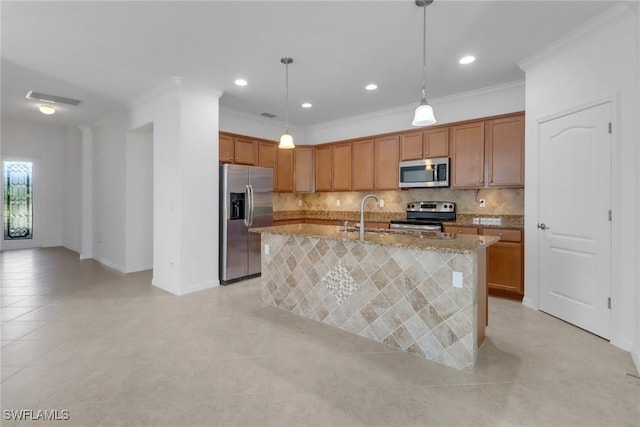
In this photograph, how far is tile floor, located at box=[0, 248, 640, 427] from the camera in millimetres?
1830

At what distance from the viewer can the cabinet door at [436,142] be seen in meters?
4.63

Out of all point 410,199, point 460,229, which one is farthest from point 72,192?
point 460,229

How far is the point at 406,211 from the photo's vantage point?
17.3ft

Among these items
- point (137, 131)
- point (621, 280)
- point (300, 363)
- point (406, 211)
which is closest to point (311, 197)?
A: point (406, 211)

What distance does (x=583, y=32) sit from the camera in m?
2.87

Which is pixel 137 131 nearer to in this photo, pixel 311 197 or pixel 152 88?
pixel 152 88

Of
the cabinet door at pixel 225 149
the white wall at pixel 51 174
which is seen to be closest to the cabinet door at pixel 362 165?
the cabinet door at pixel 225 149

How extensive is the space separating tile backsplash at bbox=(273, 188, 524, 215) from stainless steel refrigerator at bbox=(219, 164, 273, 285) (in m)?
1.36

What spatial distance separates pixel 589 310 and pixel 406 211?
275 centimetres

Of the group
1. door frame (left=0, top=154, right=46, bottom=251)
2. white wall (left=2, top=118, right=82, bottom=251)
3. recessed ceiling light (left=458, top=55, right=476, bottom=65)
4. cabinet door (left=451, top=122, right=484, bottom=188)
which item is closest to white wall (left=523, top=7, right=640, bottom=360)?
recessed ceiling light (left=458, top=55, right=476, bottom=65)

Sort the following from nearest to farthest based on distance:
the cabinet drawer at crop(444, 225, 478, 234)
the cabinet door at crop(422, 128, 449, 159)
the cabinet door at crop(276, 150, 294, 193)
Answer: the cabinet drawer at crop(444, 225, 478, 234), the cabinet door at crop(422, 128, 449, 159), the cabinet door at crop(276, 150, 294, 193)

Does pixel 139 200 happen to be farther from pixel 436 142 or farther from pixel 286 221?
pixel 436 142

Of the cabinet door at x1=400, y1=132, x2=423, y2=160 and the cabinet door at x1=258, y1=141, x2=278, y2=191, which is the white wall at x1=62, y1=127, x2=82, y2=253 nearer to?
the cabinet door at x1=258, y1=141, x2=278, y2=191

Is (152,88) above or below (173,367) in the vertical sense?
above
